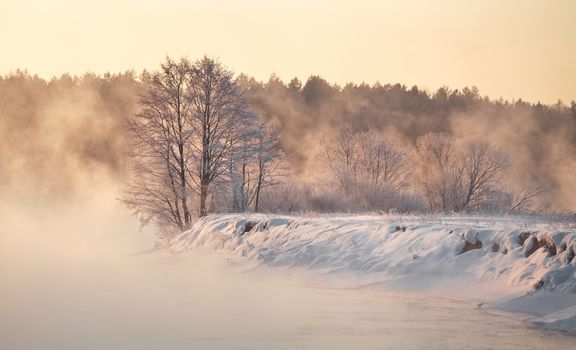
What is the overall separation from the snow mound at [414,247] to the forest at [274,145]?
674cm

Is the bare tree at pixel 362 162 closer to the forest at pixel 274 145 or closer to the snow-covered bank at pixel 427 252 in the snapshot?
the forest at pixel 274 145

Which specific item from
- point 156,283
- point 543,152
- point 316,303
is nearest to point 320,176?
point 156,283

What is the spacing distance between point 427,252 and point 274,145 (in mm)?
56110

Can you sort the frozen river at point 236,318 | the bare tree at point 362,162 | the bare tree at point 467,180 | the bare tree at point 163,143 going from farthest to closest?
the bare tree at point 362,162
the bare tree at point 467,180
the bare tree at point 163,143
the frozen river at point 236,318

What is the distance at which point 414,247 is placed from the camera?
1925 cm

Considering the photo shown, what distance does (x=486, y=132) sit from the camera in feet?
348

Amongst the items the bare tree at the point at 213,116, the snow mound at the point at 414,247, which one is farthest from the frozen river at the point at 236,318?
the bare tree at the point at 213,116

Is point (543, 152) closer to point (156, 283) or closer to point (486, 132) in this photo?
point (486, 132)

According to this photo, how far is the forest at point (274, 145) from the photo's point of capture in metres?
33.2

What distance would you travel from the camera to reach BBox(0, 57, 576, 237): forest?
109ft

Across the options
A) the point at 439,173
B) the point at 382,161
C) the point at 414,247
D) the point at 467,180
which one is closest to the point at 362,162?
the point at 382,161

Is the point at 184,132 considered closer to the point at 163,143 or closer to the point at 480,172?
the point at 163,143

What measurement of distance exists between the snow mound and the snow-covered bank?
23 millimetres

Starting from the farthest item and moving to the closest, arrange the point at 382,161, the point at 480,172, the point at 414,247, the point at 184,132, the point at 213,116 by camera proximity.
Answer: the point at 382,161, the point at 480,172, the point at 213,116, the point at 184,132, the point at 414,247
